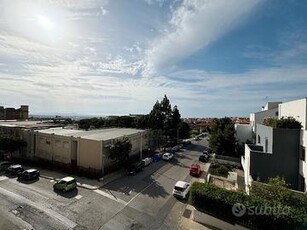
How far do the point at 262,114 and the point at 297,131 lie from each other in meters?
21.6

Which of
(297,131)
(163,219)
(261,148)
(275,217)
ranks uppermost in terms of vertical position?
(297,131)

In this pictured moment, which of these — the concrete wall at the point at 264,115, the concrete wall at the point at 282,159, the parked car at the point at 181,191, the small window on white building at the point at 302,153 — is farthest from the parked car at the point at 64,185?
the concrete wall at the point at 264,115

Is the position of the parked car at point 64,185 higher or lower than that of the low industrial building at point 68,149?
lower

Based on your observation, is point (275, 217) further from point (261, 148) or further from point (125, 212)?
point (261, 148)

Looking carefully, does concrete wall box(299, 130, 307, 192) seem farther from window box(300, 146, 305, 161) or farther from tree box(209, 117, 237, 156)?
tree box(209, 117, 237, 156)

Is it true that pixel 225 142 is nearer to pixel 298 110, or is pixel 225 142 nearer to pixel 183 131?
pixel 183 131

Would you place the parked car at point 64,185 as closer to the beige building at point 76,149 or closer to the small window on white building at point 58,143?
the beige building at point 76,149

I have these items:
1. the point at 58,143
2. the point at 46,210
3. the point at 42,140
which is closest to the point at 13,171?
the point at 58,143

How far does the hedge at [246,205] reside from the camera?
13.8 m

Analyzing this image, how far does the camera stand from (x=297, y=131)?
70.2ft

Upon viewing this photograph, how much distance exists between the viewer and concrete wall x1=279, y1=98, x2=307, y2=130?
22797 millimetres

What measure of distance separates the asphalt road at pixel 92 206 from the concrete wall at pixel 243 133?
26.1 m

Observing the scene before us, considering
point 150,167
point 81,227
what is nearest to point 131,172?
point 150,167

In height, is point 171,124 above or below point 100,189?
above
